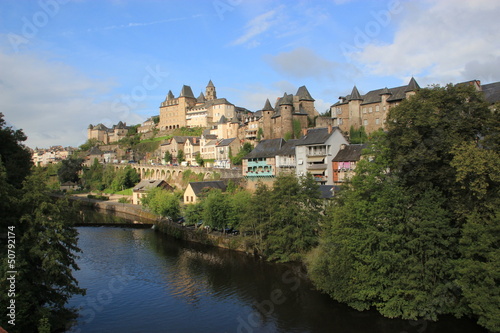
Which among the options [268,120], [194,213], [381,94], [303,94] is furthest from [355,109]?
[194,213]

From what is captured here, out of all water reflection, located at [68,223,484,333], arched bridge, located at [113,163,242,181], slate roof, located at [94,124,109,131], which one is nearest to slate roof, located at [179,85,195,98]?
arched bridge, located at [113,163,242,181]

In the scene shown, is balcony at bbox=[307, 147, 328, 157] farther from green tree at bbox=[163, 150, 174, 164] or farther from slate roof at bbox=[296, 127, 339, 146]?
green tree at bbox=[163, 150, 174, 164]

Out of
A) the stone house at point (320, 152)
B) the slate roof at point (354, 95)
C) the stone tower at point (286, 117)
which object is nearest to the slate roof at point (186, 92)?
the stone tower at point (286, 117)

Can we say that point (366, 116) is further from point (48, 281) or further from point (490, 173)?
point (48, 281)

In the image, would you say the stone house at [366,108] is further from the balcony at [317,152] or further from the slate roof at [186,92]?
the slate roof at [186,92]

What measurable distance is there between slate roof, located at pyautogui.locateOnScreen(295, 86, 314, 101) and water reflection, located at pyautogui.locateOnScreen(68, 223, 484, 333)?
39755 millimetres

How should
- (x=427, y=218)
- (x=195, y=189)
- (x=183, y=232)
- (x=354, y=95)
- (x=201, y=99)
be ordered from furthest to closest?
(x=201, y=99) < (x=354, y=95) < (x=195, y=189) < (x=183, y=232) < (x=427, y=218)

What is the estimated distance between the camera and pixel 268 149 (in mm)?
55375

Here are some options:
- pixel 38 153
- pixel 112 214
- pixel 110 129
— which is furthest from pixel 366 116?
pixel 38 153

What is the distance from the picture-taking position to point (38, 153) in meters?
160

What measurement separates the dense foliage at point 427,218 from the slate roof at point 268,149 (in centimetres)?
3080

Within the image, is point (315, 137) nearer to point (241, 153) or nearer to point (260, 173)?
point (260, 173)

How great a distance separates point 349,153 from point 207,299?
26.2 metres

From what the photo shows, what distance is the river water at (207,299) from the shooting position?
814 inches
